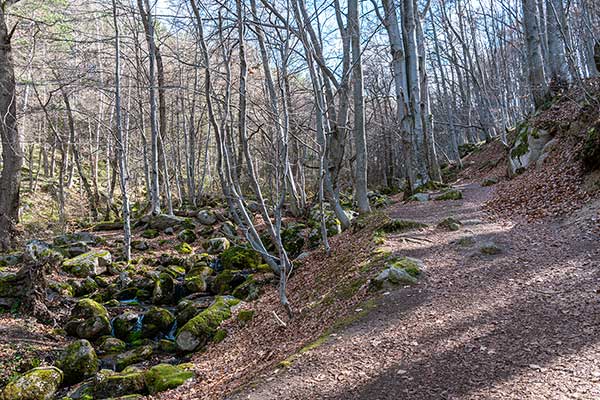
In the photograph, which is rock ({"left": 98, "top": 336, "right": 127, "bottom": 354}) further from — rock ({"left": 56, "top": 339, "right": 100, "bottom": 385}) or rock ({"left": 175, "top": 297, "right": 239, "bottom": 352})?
rock ({"left": 175, "top": 297, "right": 239, "bottom": 352})

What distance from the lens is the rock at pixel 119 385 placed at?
527 cm

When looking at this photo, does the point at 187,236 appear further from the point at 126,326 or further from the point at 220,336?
the point at 220,336

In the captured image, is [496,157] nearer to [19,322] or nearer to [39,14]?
[19,322]

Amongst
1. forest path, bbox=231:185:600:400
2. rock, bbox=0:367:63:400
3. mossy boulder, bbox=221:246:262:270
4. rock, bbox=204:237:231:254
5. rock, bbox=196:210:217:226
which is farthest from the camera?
rock, bbox=196:210:217:226

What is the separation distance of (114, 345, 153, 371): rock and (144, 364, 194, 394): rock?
3.75 feet

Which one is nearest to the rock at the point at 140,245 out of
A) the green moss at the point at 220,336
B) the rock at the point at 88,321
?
the rock at the point at 88,321

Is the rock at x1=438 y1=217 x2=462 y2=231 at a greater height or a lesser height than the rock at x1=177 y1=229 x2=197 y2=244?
lesser

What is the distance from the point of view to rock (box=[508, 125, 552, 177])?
34.6 ft

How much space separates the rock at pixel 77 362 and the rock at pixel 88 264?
13.8 ft

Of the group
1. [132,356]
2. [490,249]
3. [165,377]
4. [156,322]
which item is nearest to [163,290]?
[156,322]

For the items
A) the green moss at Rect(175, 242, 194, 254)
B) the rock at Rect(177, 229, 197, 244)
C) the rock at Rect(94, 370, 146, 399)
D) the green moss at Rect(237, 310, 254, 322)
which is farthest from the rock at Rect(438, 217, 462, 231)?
the rock at Rect(177, 229, 197, 244)

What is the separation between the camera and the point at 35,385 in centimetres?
534

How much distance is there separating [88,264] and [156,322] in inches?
146

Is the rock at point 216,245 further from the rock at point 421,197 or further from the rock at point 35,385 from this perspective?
the rock at point 35,385
